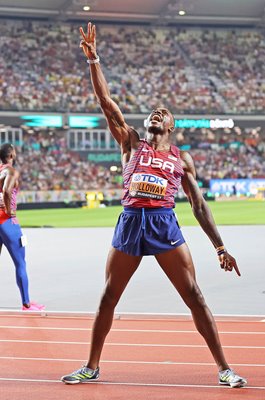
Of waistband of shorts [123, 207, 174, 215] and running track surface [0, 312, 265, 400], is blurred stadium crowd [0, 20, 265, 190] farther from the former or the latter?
waistband of shorts [123, 207, 174, 215]

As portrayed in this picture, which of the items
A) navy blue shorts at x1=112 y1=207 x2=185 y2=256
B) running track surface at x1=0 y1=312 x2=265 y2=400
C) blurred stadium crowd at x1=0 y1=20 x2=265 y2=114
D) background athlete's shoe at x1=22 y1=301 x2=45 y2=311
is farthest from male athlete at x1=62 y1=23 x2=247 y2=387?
blurred stadium crowd at x1=0 y1=20 x2=265 y2=114

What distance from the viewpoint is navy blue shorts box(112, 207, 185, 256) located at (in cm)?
667

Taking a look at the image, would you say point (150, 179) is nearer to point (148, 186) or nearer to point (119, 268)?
point (148, 186)

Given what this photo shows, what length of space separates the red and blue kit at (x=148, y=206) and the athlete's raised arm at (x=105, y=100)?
0.20 metres

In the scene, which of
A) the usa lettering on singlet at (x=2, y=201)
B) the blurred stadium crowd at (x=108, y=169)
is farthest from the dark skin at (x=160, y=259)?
the blurred stadium crowd at (x=108, y=169)

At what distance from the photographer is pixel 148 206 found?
22.0ft

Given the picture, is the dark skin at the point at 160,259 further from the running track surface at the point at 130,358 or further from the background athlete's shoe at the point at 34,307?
the background athlete's shoe at the point at 34,307

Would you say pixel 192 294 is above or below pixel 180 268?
below

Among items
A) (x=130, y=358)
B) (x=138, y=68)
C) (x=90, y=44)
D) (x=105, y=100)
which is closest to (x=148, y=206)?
(x=105, y=100)

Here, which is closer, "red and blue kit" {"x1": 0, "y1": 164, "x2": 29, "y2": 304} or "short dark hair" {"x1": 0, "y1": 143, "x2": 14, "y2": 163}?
"short dark hair" {"x1": 0, "y1": 143, "x2": 14, "y2": 163}

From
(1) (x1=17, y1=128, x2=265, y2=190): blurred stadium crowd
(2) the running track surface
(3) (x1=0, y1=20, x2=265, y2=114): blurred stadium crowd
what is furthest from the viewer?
(3) (x1=0, y1=20, x2=265, y2=114): blurred stadium crowd

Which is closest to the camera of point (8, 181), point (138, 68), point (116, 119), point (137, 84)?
point (116, 119)

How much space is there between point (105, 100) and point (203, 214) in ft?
3.80

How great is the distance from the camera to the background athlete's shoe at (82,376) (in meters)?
6.82
